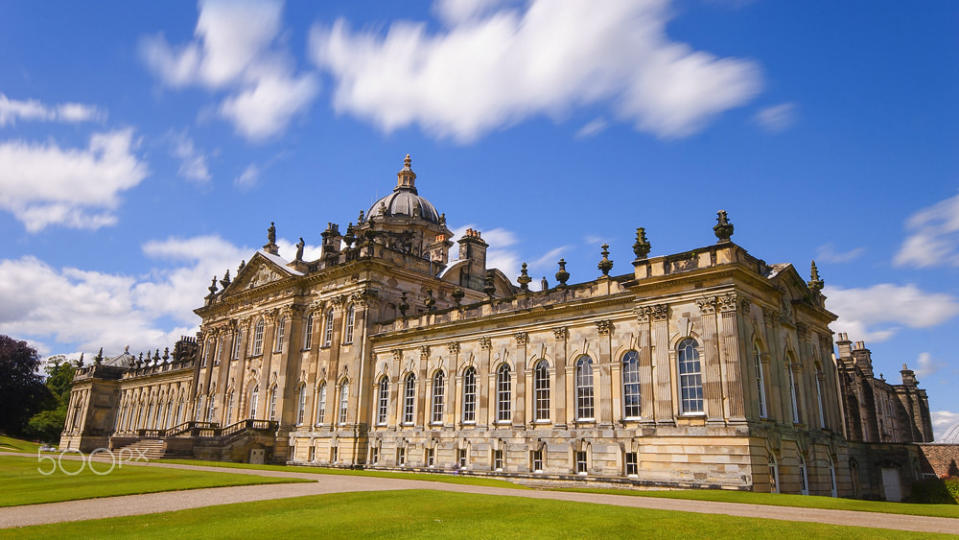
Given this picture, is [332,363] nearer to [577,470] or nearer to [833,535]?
[577,470]

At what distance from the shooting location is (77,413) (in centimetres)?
7400

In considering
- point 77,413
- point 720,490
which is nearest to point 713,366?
point 720,490

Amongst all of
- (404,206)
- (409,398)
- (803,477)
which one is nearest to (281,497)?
(803,477)

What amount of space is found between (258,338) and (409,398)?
1570 centimetres

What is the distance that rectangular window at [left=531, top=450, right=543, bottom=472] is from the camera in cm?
2898

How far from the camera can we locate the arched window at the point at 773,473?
2258 centimetres

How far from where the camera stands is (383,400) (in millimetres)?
38000

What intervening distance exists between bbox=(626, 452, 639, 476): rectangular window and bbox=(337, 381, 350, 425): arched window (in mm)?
18488

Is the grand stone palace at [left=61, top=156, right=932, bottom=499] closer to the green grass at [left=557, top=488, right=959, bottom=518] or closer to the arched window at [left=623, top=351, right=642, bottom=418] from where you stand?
the arched window at [left=623, top=351, right=642, bottom=418]

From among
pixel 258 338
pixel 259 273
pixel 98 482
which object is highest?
pixel 259 273

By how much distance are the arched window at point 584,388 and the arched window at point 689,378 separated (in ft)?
14.7

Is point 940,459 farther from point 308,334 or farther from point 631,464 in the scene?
point 308,334

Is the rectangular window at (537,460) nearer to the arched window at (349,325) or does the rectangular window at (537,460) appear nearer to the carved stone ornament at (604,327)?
the carved stone ornament at (604,327)

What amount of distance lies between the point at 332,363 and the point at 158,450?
1106 cm
